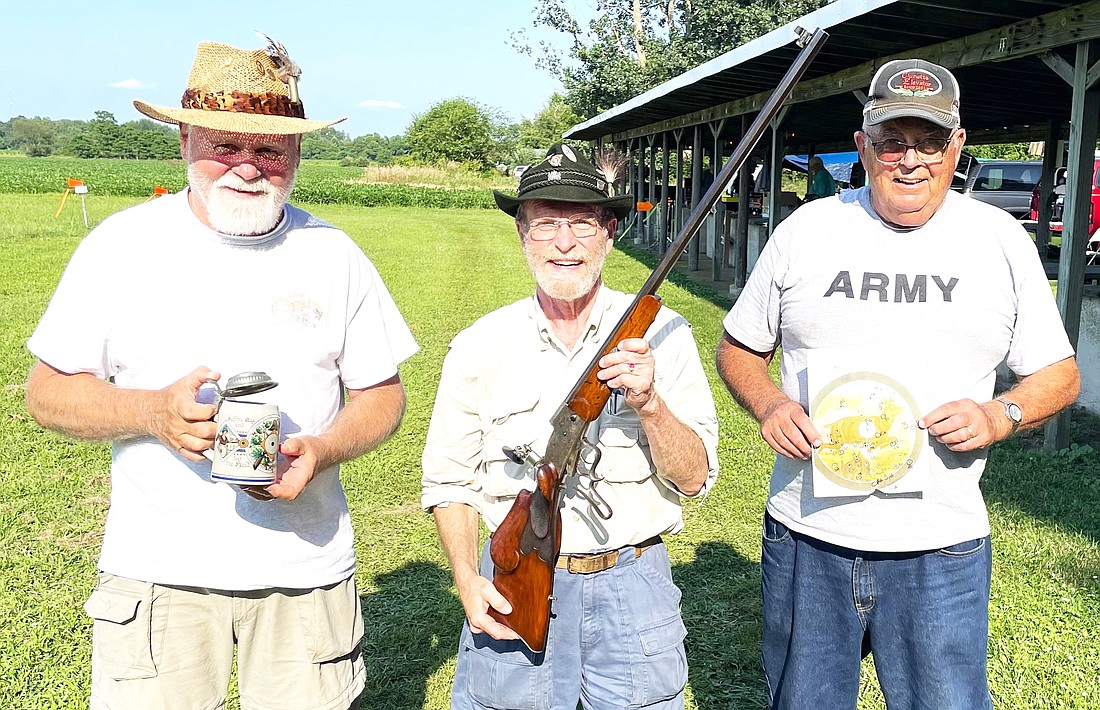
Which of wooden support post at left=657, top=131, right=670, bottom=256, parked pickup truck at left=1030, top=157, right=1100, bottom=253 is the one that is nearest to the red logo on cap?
parked pickup truck at left=1030, top=157, right=1100, bottom=253

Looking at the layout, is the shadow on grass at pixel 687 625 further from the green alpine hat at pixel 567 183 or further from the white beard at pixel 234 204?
the green alpine hat at pixel 567 183

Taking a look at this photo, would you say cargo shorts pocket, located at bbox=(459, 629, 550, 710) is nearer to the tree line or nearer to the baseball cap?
the baseball cap

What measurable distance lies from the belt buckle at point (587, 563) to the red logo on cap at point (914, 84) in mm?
1502

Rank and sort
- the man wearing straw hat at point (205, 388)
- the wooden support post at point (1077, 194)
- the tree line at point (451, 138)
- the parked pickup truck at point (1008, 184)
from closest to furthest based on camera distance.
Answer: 1. the man wearing straw hat at point (205, 388)
2. the wooden support post at point (1077, 194)
3. the parked pickup truck at point (1008, 184)
4. the tree line at point (451, 138)

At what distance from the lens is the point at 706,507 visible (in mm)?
6223

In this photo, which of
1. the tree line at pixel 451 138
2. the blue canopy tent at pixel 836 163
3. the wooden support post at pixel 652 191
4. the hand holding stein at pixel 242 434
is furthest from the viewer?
the tree line at pixel 451 138

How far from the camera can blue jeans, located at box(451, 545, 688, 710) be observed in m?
2.59

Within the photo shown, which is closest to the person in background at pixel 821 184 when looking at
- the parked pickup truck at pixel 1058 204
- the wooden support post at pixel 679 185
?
the wooden support post at pixel 679 185

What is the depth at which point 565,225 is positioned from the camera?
2.64m

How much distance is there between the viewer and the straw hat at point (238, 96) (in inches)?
95.7

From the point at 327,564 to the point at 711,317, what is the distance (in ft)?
35.4

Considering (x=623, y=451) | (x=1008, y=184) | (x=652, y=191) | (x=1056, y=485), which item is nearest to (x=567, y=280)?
(x=623, y=451)

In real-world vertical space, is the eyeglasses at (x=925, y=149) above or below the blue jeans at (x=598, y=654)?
above

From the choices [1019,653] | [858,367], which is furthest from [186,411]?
[1019,653]
